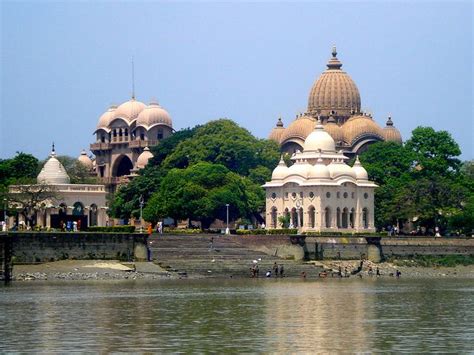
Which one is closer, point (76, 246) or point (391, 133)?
point (76, 246)

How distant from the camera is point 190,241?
81688 millimetres

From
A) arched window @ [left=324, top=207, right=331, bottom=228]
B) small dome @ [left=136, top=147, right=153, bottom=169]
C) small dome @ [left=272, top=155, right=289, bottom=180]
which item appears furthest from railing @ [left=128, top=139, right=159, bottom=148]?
arched window @ [left=324, top=207, right=331, bottom=228]

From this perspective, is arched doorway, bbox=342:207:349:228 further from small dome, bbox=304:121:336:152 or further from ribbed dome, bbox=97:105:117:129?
ribbed dome, bbox=97:105:117:129

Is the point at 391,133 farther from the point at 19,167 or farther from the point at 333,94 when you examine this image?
the point at 19,167

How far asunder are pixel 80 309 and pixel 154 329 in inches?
317

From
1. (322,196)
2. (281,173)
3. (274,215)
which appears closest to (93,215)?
(274,215)

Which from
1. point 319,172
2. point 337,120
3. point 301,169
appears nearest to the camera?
point 319,172

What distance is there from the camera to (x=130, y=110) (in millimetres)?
133000

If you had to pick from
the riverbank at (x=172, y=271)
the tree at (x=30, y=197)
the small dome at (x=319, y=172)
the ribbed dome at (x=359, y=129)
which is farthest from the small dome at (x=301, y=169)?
the ribbed dome at (x=359, y=129)

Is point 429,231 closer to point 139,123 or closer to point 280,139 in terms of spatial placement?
point 280,139

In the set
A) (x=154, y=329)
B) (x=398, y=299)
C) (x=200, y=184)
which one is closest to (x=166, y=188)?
(x=200, y=184)

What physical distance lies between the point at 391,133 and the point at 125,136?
82.4 ft

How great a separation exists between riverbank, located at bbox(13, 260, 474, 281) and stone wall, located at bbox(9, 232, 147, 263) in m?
0.75

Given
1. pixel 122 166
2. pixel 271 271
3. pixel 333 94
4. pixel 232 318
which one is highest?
pixel 333 94
